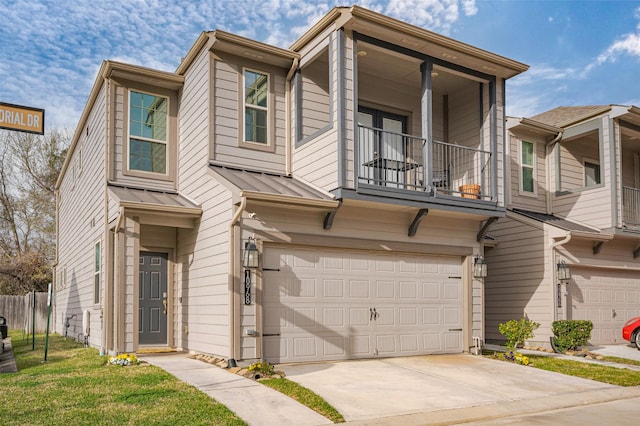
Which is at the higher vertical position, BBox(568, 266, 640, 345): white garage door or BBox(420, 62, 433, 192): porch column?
BBox(420, 62, 433, 192): porch column

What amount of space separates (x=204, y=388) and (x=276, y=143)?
5.55 m

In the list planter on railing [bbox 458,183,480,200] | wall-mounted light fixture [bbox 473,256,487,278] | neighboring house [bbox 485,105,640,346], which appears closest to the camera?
Result: planter on railing [bbox 458,183,480,200]

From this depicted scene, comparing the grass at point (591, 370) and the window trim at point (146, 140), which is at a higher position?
the window trim at point (146, 140)

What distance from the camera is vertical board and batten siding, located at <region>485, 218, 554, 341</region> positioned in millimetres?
14484

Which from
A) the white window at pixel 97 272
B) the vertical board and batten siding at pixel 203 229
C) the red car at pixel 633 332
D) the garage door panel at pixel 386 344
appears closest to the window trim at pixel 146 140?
the vertical board and batten siding at pixel 203 229

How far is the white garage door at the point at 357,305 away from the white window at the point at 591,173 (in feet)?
24.3

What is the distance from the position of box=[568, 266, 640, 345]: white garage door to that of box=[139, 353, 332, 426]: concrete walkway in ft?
31.0

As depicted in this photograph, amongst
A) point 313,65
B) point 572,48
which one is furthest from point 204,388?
point 572,48

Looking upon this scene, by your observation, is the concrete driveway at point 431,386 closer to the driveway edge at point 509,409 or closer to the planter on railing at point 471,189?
the driveway edge at point 509,409

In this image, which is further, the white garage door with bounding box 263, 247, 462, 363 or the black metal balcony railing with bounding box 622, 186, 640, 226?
the black metal balcony railing with bounding box 622, 186, 640, 226

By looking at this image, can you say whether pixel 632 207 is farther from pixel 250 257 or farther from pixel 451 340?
pixel 250 257

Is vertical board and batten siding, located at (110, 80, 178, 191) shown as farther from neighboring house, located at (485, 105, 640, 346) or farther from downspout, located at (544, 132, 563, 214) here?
downspout, located at (544, 132, 563, 214)

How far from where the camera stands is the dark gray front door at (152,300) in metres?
12.4

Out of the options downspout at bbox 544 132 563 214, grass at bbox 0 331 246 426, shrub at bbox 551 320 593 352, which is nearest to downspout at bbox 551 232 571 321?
shrub at bbox 551 320 593 352
